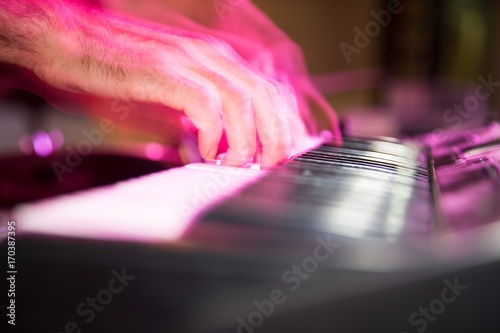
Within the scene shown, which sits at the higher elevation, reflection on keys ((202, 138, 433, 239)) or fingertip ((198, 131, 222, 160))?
fingertip ((198, 131, 222, 160))

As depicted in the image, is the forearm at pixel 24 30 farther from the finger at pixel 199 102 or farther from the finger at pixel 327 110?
the finger at pixel 327 110

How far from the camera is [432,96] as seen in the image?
2.81 metres

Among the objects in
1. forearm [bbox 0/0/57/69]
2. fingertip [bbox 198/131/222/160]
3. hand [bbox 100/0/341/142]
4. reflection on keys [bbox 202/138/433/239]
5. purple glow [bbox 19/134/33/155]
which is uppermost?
purple glow [bbox 19/134/33/155]

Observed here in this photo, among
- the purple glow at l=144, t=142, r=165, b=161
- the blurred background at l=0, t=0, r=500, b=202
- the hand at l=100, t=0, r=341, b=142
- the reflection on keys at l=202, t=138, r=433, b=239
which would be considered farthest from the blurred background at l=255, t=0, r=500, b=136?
the reflection on keys at l=202, t=138, r=433, b=239

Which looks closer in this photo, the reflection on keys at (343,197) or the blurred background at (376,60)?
the reflection on keys at (343,197)

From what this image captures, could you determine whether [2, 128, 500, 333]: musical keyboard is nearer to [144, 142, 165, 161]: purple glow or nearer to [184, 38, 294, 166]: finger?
[184, 38, 294, 166]: finger

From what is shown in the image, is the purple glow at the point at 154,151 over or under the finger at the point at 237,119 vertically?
over

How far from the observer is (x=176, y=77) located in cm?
69

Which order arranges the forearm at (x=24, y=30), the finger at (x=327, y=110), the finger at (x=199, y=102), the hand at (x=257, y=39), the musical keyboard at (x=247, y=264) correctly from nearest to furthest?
the musical keyboard at (x=247, y=264), the finger at (x=199, y=102), the forearm at (x=24, y=30), the finger at (x=327, y=110), the hand at (x=257, y=39)

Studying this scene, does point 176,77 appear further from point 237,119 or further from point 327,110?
point 327,110

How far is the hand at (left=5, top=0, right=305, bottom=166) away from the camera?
2.23 feet

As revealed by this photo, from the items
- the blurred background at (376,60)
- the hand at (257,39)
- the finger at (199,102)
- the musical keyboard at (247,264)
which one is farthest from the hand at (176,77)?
the blurred background at (376,60)

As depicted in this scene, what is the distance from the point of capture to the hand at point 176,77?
0.68 metres

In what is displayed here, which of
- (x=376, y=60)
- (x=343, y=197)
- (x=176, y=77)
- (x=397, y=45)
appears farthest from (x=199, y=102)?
(x=376, y=60)
